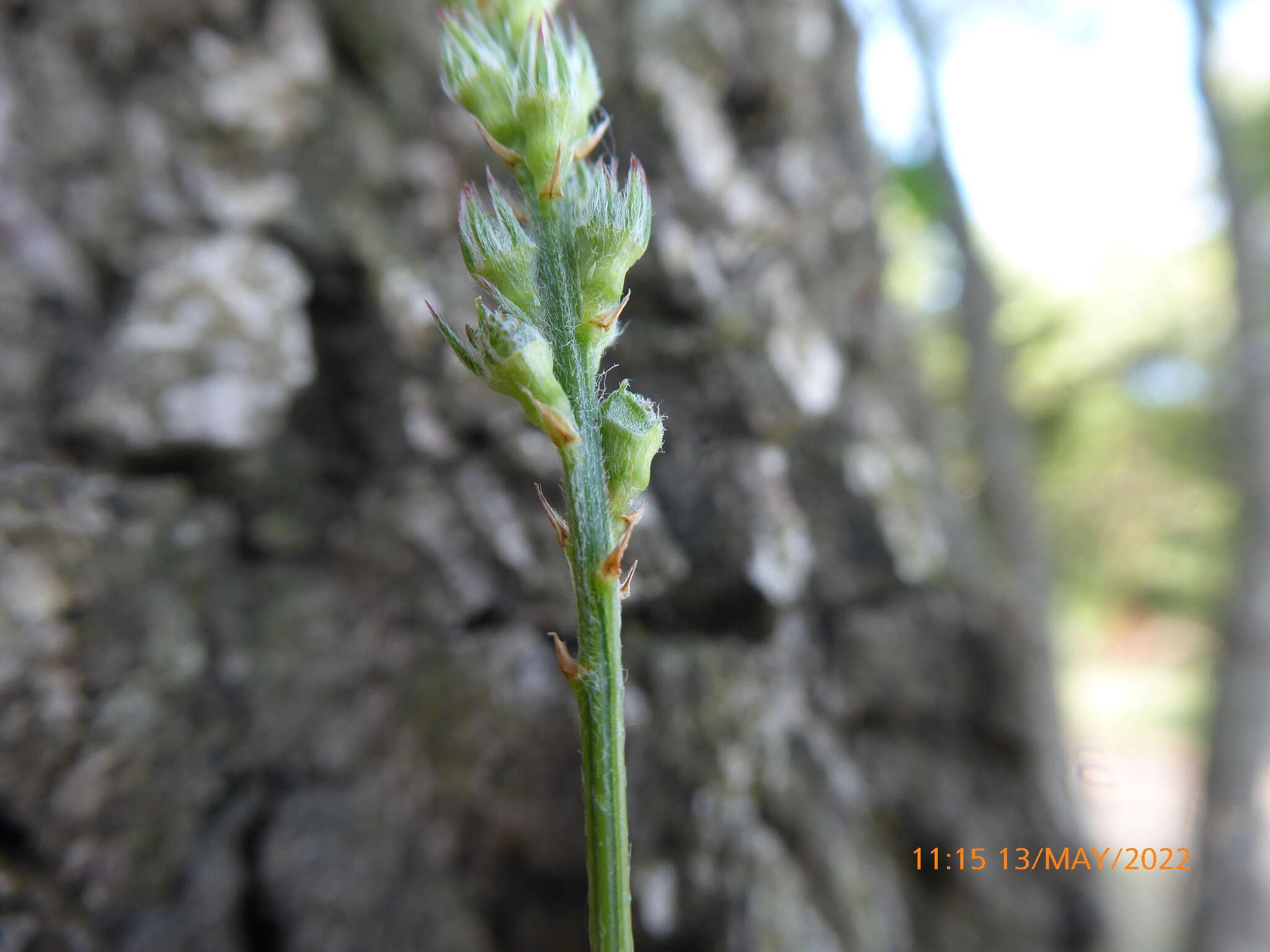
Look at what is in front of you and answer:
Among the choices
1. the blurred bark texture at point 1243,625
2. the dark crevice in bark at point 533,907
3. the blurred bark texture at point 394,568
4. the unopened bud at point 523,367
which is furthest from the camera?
the blurred bark texture at point 1243,625

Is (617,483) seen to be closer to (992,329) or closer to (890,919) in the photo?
(890,919)

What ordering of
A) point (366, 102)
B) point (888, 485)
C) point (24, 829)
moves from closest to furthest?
point (24, 829), point (366, 102), point (888, 485)

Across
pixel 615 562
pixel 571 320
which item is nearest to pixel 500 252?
pixel 571 320

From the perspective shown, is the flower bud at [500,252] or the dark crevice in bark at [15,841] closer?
the flower bud at [500,252]

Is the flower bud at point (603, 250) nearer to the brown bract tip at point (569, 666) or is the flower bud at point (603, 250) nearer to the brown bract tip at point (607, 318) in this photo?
the brown bract tip at point (607, 318)

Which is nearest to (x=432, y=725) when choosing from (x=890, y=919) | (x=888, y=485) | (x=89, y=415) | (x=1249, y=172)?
(x=89, y=415)

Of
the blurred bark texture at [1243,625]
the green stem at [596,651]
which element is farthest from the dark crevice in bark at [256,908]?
the blurred bark texture at [1243,625]
